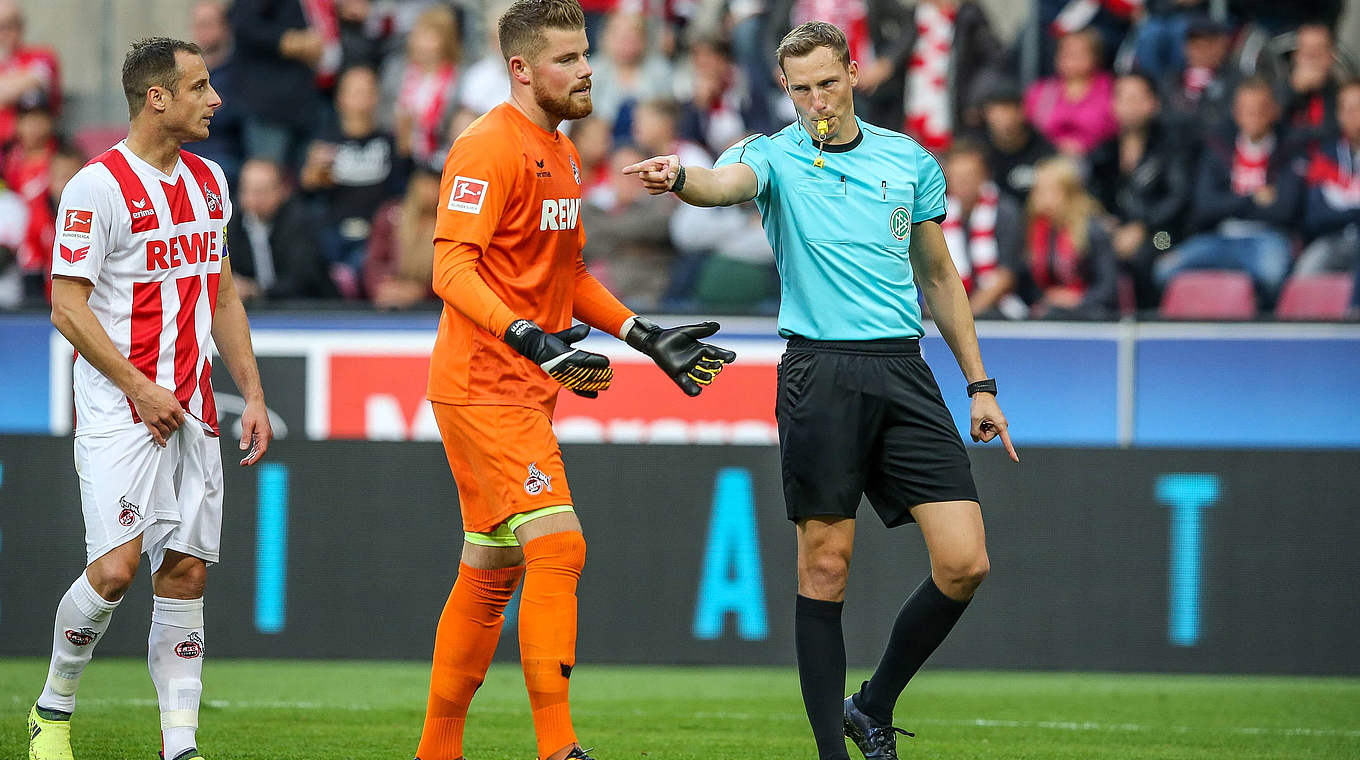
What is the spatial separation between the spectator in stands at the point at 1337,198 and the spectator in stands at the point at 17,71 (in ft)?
29.9

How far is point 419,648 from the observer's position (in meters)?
7.96

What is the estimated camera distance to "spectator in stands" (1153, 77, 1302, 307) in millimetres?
10156

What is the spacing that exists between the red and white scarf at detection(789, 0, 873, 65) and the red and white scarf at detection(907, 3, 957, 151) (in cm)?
35

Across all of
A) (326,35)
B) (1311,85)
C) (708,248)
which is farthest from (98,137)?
(1311,85)

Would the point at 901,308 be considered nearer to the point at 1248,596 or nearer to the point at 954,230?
the point at 1248,596

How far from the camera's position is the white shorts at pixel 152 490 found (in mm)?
4734

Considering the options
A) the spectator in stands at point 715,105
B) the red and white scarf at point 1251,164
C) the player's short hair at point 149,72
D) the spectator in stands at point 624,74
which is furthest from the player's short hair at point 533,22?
the red and white scarf at point 1251,164

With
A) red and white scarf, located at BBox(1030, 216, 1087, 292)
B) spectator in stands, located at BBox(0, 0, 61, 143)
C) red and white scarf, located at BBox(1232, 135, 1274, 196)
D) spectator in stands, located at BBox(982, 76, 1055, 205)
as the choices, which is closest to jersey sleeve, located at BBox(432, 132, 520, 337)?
red and white scarf, located at BBox(1030, 216, 1087, 292)

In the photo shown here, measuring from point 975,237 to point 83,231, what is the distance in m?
6.47

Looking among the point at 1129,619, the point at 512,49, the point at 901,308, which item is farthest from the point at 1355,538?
the point at 512,49

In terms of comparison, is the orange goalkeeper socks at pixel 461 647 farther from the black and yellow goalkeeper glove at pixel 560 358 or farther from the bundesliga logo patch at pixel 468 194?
the bundesliga logo patch at pixel 468 194

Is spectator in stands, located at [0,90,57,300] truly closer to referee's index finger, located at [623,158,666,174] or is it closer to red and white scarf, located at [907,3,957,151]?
red and white scarf, located at [907,3,957,151]

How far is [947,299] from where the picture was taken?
520 cm

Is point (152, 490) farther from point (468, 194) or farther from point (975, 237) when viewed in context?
point (975, 237)
